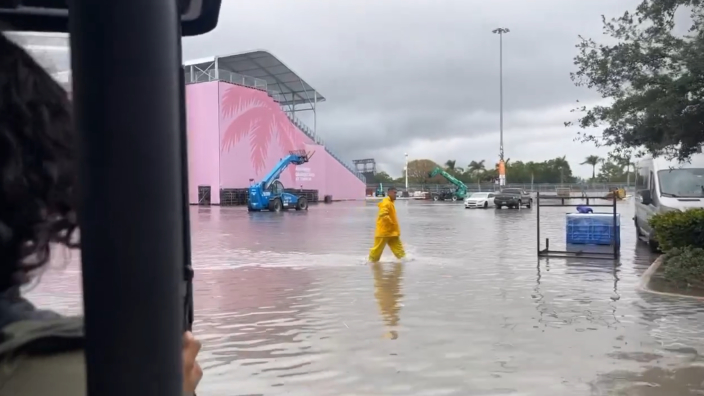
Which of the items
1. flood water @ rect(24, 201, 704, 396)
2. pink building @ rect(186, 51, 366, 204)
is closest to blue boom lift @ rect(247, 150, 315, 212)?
pink building @ rect(186, 51, 366, 204)

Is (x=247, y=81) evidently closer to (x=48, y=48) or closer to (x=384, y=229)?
(x=384, y=229)

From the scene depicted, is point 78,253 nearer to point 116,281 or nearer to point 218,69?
point 116,281

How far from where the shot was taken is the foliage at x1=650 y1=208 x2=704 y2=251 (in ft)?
36.1

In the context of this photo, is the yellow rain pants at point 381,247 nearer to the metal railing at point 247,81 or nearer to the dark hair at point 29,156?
the dark hair at point 29,156

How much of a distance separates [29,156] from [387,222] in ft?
37.7

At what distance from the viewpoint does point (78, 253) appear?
1.01 meters

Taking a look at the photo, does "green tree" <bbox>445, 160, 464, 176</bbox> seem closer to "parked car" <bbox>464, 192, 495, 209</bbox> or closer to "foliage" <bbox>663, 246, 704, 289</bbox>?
"parked car" <bbox>464, 192, 495, 209</bbox>

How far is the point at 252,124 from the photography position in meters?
48.7

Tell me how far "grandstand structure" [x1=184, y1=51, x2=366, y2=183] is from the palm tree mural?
1.10 meters

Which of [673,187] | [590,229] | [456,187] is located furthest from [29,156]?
[456,187]

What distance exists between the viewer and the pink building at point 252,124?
152ft

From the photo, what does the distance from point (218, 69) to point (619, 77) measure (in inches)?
1536

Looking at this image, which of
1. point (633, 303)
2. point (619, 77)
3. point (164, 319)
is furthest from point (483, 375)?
point (619, 77)

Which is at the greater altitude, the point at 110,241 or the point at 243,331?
the point at 110,241
